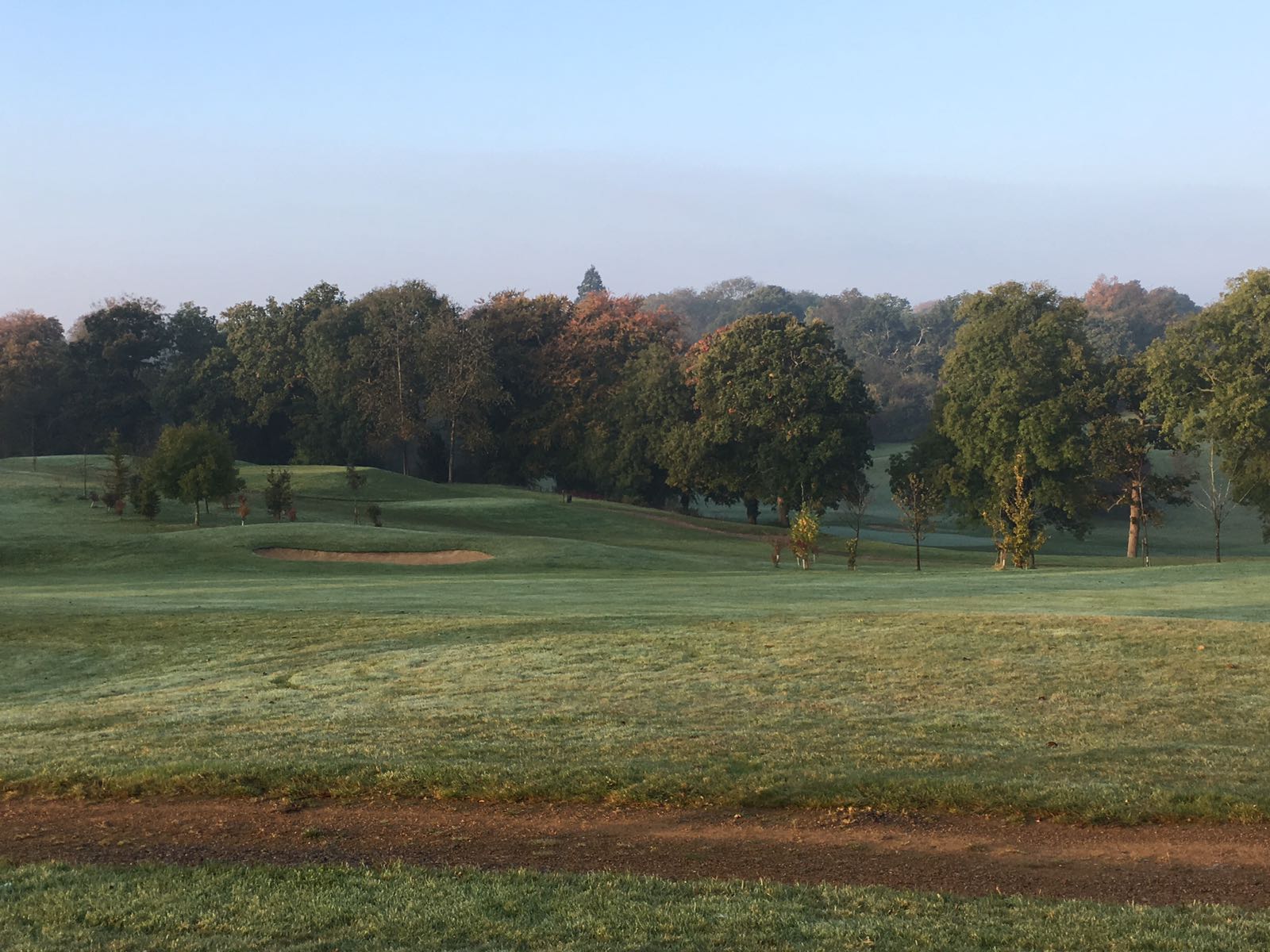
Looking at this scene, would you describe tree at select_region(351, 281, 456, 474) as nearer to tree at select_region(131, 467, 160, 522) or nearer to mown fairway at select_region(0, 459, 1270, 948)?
tree at select_region(131, 467, 160, 522)

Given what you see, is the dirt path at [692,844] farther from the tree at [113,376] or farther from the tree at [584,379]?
the tree at [113,376]

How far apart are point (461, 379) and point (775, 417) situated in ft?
72.1

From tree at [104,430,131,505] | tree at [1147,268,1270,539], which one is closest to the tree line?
tree at [1147,268,1270,539]

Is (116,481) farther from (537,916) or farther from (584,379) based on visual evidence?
(537,916)

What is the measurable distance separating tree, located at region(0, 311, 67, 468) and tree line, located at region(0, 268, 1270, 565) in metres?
0.16

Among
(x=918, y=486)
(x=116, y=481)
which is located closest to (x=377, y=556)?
(x=116, y=481)

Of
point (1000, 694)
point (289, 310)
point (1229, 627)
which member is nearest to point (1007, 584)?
point (1229, 627)

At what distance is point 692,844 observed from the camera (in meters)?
8.67

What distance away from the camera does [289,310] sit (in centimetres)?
8225

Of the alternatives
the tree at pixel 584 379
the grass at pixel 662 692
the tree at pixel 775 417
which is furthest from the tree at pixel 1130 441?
the tree at pixel 584 379

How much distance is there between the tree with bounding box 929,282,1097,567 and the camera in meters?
56.8

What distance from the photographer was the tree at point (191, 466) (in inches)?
1828

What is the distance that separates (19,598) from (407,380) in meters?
51.6

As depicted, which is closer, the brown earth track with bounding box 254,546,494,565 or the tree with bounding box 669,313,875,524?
the brown earth track with bounding box 254,546,494,565
